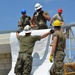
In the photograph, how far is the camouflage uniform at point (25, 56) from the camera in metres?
7.31

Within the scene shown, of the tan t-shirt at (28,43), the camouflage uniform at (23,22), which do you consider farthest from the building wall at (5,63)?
the tan t-shirt at (28,43)

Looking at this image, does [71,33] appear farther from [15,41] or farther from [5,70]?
[5,70]

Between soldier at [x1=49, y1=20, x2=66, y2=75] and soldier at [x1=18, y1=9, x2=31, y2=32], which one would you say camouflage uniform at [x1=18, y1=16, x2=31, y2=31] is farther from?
soldier at [x1=49, y1=20, x2=66, y2=75]

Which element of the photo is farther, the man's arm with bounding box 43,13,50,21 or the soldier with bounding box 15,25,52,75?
the man's arm with bounding box 43,13,50,21

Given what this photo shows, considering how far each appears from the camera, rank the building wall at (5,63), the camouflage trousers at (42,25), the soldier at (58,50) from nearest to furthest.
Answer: the soldier at (58,50), the camouflage trousers at (42,25), the building wall at (5,63)

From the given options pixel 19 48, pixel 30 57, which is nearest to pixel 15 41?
Result: pixel 19 48

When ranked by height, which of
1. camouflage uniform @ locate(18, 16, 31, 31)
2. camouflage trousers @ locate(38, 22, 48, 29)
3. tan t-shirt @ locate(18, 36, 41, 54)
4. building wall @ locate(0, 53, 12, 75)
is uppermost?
camouflage uniform @ locate(18, 16, 31, 31)

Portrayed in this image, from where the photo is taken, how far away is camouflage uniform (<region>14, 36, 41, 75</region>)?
731 centimetres

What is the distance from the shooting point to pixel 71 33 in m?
7.54

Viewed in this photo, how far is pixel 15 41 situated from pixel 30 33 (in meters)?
0.69

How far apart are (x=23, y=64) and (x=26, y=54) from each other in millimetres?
275

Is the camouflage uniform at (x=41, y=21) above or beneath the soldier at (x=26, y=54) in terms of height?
above

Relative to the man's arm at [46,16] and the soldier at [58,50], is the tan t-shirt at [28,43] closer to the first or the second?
the soldier at [58,50]

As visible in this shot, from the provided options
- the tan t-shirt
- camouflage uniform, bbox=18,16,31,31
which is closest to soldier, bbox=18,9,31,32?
camouflage uniform, bbox=18,16,31,31
